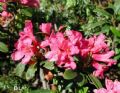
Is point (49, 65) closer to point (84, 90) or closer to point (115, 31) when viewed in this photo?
point (84, 90)

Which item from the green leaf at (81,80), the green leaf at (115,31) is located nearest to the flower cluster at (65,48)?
the green leaf at (81,80)

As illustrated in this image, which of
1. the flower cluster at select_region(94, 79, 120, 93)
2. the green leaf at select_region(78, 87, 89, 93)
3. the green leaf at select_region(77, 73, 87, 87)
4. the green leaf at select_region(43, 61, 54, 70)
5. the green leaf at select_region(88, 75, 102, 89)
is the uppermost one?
the green leaf at select_region(43, 61, 54, 70)

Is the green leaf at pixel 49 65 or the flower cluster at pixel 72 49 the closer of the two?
the flower cluster at pixel 72 49

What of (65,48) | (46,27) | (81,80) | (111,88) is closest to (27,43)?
(46,27)

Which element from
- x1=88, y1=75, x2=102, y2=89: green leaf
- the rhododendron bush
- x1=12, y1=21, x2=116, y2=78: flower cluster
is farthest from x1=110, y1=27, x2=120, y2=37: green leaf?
x1=88, y1=75, x2=102, y2=89: green leaf

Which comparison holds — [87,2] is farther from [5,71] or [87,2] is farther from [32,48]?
[32,48]

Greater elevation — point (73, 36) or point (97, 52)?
point (73, 36)

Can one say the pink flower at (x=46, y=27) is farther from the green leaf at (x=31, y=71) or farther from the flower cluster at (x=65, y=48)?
the green leaf at (x=31, y=71)

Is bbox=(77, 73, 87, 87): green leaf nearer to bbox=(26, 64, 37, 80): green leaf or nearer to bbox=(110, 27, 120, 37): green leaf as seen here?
bbox=(26, 64, 37, 80): green leaf
